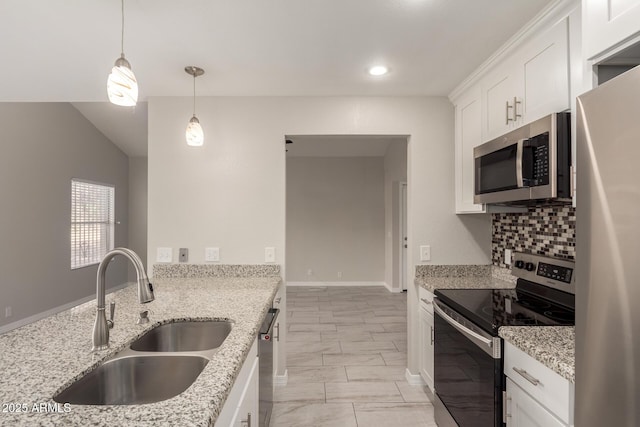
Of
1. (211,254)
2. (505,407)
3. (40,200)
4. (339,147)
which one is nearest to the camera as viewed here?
(505,407)

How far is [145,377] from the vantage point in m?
1.28

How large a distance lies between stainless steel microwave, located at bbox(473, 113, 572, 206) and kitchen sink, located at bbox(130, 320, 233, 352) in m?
1.59

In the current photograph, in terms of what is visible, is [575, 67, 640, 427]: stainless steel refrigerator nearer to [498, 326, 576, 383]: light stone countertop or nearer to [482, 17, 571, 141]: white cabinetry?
[498, 326, 576, 383]: light stone countertop

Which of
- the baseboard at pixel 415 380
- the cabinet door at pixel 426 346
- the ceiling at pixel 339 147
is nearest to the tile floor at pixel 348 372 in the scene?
the baseboard at pixel 415 380

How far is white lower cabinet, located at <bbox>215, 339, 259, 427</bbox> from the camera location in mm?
1082

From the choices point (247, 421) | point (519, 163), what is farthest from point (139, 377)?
point (519, 163)

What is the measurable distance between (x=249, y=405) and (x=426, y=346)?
1635 mm

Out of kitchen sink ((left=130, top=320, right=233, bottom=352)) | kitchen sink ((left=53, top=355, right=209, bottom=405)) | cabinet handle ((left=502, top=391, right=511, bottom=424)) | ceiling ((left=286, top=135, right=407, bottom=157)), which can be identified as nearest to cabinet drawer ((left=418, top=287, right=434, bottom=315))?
cabinet handle ((left=502, top=391, right=511, bottom=424))


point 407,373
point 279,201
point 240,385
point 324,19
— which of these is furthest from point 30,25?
point 407,373

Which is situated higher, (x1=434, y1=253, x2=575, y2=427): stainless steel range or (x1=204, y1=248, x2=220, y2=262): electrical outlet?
(x1=204, y1=248, x2=220, y2=262): electrical outlet

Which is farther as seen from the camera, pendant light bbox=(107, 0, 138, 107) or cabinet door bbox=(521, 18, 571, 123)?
cabinet door bbox=(521, 18, 571, 123)

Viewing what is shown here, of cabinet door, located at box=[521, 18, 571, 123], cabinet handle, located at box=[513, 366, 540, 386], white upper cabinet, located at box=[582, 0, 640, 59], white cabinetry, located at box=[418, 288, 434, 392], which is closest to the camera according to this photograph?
white upper cabinet, located at box=[582, 0, 640, 59]

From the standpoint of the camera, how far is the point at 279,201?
9.25 ft

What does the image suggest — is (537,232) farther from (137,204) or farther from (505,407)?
(137,204)
